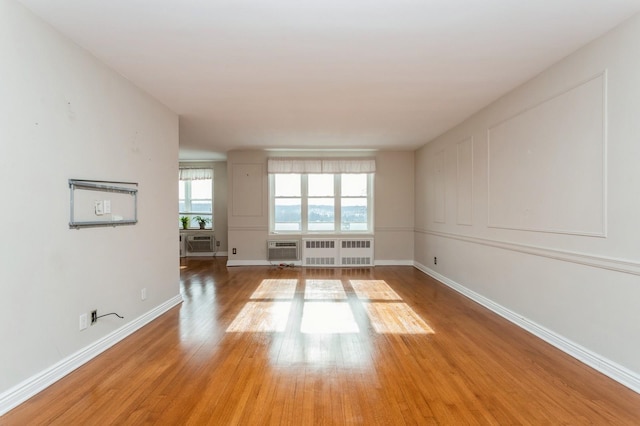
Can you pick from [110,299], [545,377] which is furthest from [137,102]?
[545,377]

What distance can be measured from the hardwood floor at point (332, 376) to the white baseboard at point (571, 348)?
8 centimetres

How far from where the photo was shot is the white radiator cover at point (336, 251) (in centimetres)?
734

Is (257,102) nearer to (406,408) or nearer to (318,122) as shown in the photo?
(318,122)

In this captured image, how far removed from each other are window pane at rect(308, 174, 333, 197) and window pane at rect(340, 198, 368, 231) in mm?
387

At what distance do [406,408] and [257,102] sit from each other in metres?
3.43

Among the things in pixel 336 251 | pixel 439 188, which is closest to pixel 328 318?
pixel 439 188

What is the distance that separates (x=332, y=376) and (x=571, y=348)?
201 centimetres

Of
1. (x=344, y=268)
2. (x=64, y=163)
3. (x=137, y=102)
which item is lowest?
(x=344, y=268)

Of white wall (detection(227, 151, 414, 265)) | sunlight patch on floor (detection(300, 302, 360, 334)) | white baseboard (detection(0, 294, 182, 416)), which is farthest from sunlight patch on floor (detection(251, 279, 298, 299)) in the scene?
white wall (detection(227, 151, 414, 265))

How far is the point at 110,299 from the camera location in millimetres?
3059

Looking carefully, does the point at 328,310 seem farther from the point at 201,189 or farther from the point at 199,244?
the point at 201,189

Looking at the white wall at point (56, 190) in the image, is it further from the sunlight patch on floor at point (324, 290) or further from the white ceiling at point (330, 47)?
the sunlight patch on floor at point (324, 290)

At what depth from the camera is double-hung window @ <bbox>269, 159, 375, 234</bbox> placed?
24.8ft

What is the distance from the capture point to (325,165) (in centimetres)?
739
